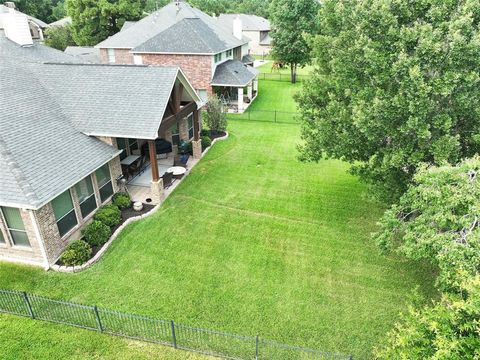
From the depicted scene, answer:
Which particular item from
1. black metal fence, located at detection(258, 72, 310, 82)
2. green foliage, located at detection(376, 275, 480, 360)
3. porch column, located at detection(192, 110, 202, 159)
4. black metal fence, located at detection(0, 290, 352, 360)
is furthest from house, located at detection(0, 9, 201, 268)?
black metal fence, located at detection(258, 72, 310, 82)

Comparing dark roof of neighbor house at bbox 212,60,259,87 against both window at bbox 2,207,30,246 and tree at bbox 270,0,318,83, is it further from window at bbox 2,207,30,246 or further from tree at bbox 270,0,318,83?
window at bbox 2,207,30,246

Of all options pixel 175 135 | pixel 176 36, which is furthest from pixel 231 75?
pixel 175 135

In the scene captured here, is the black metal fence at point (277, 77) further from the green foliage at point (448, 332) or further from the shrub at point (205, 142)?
the green foliage at point (448, 332)

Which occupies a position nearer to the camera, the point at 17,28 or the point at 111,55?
the point at 17,28

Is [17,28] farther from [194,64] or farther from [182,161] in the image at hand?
[182,161]

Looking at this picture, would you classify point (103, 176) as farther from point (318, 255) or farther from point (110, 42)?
point (110, 42)

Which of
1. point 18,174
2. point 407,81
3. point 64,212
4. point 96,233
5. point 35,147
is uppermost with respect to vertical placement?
point 407,81

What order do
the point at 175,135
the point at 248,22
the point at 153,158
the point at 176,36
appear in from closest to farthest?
1. the point at 153,158
2. the point at 175,135
3. the point at 176,36
4. the point at 248,22

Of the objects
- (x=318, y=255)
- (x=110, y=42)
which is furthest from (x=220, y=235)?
(x=110, y=42)
